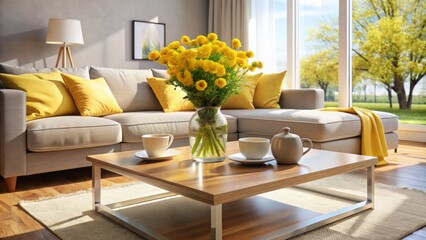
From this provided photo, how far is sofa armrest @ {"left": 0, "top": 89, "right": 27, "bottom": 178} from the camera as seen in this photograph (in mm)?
2600

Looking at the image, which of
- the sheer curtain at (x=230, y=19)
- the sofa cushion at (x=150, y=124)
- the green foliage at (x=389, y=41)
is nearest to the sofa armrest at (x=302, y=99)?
the sofa cushion at (x=150, y=124)

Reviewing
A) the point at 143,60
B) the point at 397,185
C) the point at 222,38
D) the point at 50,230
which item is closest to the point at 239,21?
the point at 222,38

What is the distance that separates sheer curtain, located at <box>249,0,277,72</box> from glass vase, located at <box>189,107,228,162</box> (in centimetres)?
379

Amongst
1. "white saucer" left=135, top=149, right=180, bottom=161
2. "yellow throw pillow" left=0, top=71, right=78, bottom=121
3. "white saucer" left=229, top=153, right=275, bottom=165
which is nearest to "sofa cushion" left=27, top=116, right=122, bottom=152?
"yellow throw pillow" left=0, top=71, right=78, bottom=121

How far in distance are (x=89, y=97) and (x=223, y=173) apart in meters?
→ 1.94

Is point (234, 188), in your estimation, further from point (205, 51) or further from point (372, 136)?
point (372, 136)

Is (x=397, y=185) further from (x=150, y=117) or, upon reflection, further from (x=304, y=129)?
(x=150, y=117)

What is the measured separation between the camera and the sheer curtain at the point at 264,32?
557 centimetres

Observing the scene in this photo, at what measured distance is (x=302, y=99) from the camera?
13.5 ft

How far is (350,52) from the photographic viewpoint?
4996 millimetres

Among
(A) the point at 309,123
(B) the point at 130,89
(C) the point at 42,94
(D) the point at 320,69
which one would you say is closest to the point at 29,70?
(C) the point at 42,94

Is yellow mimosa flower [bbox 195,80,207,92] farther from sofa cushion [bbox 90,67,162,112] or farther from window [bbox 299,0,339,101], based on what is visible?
window [bbox 299,0,339,101]

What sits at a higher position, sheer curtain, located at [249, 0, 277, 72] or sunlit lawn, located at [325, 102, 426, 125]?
sheer curtain, located at [249, 0, 277, 72]

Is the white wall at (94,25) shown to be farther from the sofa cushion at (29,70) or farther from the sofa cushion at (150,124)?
the sofa cushion at (150,124)
